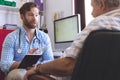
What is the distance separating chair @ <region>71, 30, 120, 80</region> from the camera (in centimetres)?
80

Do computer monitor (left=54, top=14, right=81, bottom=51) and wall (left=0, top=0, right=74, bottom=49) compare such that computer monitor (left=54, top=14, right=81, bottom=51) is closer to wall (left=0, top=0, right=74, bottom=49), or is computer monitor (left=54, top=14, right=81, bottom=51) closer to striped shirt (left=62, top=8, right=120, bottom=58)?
wall (left=0, top=0, right=74, bottom=49)

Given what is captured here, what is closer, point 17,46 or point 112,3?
point 112,3

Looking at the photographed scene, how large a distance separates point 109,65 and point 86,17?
8.62ft

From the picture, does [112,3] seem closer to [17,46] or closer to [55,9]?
[17,46]

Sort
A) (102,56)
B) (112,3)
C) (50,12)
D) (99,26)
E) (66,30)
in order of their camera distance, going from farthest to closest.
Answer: (50,12) < (66,30) < (112,3) < (99,26) < (102,56)

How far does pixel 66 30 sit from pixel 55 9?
2.86 ft

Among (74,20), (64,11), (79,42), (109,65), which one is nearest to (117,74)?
(109,65)

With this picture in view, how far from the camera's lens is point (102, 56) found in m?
0.81

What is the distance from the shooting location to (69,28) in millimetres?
3004

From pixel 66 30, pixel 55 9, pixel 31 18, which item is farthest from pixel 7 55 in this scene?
pixel 55 9

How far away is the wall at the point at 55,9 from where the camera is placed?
11.7ft

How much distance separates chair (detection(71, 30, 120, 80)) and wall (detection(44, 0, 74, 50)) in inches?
108

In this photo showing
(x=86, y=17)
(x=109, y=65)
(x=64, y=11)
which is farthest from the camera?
(x=64, y=11)

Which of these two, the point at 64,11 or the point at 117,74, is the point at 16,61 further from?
the point at 117,74
